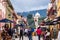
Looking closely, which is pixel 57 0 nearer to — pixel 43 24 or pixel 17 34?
pixel 43 24

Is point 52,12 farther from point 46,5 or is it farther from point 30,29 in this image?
point 30,29

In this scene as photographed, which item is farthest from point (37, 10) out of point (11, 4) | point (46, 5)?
point (11, 4)

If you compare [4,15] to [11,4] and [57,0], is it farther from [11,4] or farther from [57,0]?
[57,0]

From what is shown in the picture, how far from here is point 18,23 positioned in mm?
6637

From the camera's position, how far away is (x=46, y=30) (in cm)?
651

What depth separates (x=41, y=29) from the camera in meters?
6.55

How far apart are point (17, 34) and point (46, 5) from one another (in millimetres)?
1120

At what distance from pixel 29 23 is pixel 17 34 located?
0.47 m

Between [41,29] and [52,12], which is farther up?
[52,12]

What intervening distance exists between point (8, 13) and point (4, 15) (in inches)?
5.3

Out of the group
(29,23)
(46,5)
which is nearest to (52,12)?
(46,5)

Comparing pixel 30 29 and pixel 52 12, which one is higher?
pixel 52 12

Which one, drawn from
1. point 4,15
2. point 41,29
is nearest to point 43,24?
point 41,29

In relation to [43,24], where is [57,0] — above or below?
above
